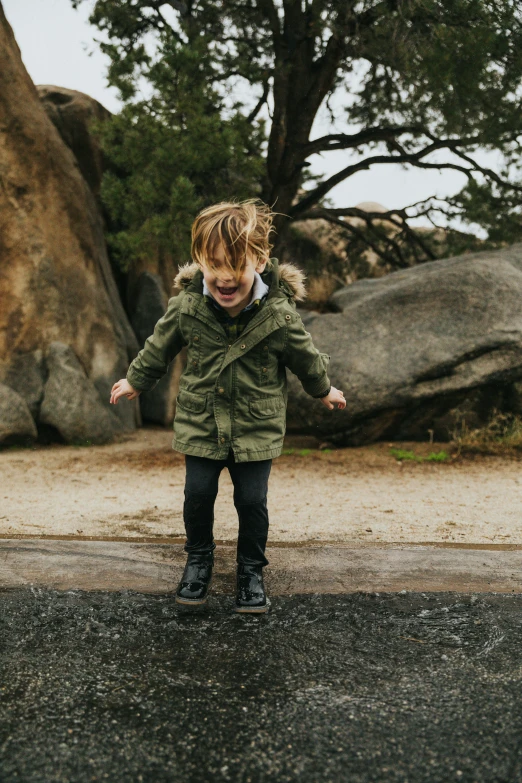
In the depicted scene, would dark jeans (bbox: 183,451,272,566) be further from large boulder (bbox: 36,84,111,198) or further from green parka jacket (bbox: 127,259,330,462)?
large boulder (bbox: 36,84,111,198)

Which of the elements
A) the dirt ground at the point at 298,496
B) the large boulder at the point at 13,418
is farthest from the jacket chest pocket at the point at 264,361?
the large boulder at the point at 13,418

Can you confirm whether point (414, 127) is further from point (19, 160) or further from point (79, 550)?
point (79, 550)

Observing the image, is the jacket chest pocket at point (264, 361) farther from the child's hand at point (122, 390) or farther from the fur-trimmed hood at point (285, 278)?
the child's hand at point (122, 390)

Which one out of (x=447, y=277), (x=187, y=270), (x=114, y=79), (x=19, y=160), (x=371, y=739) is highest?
(x=114, y=79)

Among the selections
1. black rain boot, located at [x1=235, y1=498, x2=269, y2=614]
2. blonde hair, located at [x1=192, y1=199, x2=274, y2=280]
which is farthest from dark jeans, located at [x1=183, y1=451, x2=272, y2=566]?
blonde hair, located at [x1=192, y1=199, x2=274, y2=280]

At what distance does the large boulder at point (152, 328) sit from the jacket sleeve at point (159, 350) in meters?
6.35

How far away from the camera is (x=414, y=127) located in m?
9.02

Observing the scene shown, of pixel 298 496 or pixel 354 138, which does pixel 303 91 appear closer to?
pixel 354 138

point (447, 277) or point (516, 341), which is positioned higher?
point (447, 277)

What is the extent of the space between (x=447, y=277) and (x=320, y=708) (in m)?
5.99

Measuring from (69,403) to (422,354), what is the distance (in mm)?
3455

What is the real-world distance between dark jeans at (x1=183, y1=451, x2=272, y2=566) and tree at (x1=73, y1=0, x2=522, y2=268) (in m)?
4.54

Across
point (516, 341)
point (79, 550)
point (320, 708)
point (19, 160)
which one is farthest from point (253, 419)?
point (19, 160)

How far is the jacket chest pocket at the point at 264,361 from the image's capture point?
2959 millimetres
